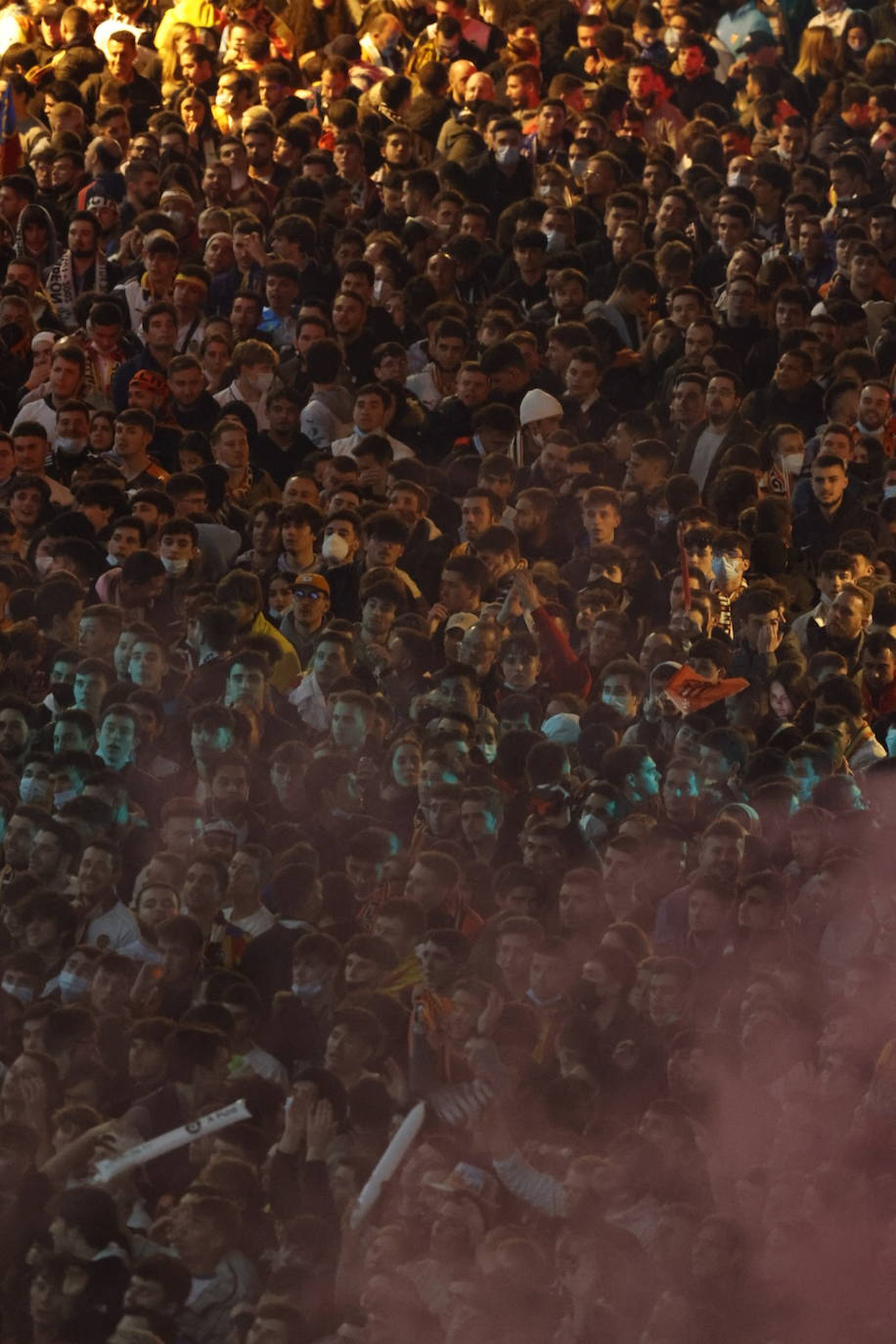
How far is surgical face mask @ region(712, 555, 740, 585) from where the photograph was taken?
589 inches

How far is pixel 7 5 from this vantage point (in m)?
22.1

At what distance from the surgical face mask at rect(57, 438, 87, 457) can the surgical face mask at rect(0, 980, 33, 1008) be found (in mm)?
4567

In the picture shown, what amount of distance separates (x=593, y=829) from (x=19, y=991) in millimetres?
2457

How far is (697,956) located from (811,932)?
0.45m

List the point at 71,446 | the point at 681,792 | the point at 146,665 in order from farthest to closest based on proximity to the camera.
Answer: the point at 71,446, the point at 146,665, the point at 681,792

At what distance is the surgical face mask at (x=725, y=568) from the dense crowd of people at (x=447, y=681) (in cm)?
2

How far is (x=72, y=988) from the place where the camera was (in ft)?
42.2

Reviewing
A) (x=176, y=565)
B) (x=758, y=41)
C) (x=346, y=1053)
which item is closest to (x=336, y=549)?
(x=176, y=565)

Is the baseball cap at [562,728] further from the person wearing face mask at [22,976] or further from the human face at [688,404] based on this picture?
the human face at [688,404]

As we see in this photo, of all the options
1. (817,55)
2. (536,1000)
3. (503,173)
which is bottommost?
(817,55)

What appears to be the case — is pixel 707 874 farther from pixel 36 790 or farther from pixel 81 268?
pixel 81 268

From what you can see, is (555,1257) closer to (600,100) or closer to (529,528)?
(529,528)

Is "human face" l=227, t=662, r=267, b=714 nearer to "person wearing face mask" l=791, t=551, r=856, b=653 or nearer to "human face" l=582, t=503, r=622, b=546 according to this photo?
"human face" l=582, t=503, r=622, b=546

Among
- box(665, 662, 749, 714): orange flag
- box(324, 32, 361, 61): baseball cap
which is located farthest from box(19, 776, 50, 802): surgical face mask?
box(324, 32, 361, 61): baseball cap
